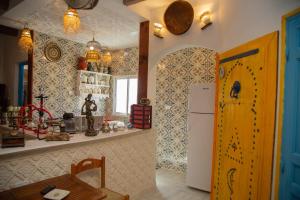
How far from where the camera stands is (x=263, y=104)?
1.52m

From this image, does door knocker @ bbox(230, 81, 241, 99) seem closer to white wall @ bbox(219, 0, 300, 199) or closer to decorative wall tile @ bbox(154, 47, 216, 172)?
white wall @ bbox(219, 0, 300, 199)

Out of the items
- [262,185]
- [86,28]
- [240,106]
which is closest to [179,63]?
[86,28]

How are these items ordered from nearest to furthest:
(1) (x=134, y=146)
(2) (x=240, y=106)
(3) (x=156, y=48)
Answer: (2) (x=240, y=106) < (1) (x=134, y=146) < (3) (x=156, y=48)

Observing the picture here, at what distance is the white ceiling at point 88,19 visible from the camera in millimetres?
2640

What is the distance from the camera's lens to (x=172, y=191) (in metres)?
3.01

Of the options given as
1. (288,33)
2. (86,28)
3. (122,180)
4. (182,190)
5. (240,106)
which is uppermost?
(86,28)

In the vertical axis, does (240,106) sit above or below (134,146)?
above

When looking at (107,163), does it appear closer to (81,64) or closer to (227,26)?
(227,26)

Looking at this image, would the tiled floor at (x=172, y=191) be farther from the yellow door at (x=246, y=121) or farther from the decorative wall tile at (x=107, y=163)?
the yellow door at (x=246, y=121)

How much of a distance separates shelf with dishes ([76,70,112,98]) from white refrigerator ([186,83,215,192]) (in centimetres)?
257

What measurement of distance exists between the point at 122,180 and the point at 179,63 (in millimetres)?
2468

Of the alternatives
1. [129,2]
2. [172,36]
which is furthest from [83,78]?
[172,36]

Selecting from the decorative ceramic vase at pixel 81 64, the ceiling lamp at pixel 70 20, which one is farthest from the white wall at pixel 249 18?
the decorative ceramic vase at pixel 81 64

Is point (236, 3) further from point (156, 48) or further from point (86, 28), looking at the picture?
point (86, 28)
